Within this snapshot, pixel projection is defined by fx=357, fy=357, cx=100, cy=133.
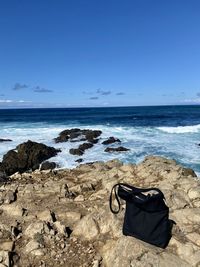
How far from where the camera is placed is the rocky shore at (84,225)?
6.54m

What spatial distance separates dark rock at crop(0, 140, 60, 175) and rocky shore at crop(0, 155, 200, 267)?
10662 mm

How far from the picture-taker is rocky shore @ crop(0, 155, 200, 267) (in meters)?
6.54

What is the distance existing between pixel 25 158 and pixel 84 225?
16.1 metres

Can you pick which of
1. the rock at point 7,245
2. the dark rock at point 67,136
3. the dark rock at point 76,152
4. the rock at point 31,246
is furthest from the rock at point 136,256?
the dark rock at point 67,136

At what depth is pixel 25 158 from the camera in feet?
75.9

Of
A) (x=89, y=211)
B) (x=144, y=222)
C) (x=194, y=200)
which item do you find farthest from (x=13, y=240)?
(x=194, y=200)

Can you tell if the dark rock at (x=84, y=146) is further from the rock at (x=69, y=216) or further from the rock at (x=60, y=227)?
the rock at (x=60, y=227)

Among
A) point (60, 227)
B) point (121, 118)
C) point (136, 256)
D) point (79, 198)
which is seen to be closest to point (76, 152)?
point (79, 198)

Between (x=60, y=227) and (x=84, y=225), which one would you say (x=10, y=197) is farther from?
(x=84, y=225)

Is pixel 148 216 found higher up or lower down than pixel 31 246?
higher up

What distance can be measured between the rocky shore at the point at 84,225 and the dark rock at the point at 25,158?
35.0ft

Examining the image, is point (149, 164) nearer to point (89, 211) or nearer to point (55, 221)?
point (89, 211)

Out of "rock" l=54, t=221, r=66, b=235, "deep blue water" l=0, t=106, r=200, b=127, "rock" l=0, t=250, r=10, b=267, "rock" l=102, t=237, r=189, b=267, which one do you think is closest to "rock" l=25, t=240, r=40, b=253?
"rock" l=0, t=250, r=10, b=267

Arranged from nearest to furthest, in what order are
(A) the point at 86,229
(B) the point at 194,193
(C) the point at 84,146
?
(A) the point at 86,229
(B) the point at 194,193
(C) the point at 84,146
